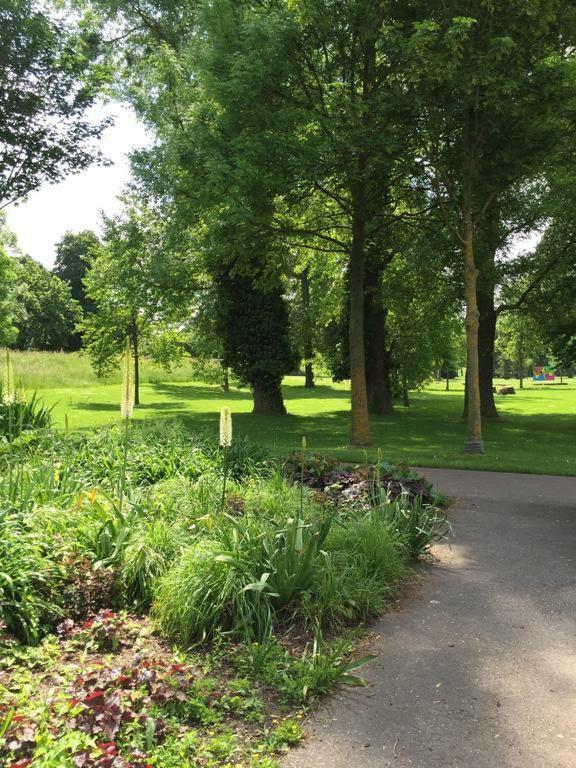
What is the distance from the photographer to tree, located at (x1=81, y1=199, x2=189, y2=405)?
21.7 meters

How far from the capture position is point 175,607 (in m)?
3.79

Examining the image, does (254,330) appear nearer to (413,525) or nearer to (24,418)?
(24,418)

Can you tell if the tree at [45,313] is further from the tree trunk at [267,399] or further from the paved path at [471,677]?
the paved path at [471,677]

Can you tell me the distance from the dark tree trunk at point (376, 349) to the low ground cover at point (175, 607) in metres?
17.8

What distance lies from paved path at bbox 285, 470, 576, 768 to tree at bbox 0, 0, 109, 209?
13.3m

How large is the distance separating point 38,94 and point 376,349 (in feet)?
47.5

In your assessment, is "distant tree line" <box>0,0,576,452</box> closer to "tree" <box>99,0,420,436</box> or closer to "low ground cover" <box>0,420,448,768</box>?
"tree" <box>99,0,420,436</box>

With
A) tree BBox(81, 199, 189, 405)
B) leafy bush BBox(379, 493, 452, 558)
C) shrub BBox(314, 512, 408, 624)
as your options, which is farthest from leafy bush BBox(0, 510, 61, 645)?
tree BBox(81, 199, 189, 405)

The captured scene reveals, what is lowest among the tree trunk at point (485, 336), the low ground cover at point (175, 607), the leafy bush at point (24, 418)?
the low ground cover at point (175, 607)

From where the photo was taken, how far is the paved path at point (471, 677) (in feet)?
9.27

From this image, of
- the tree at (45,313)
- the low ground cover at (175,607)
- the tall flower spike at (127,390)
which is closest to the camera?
the low ground cover at (175,607)

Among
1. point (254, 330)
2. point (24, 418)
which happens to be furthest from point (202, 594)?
point (254, 330)

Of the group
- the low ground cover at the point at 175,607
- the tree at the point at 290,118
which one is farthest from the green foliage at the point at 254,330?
the low ground cover at the point at 175,607

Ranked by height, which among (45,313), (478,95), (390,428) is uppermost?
(45,313)
